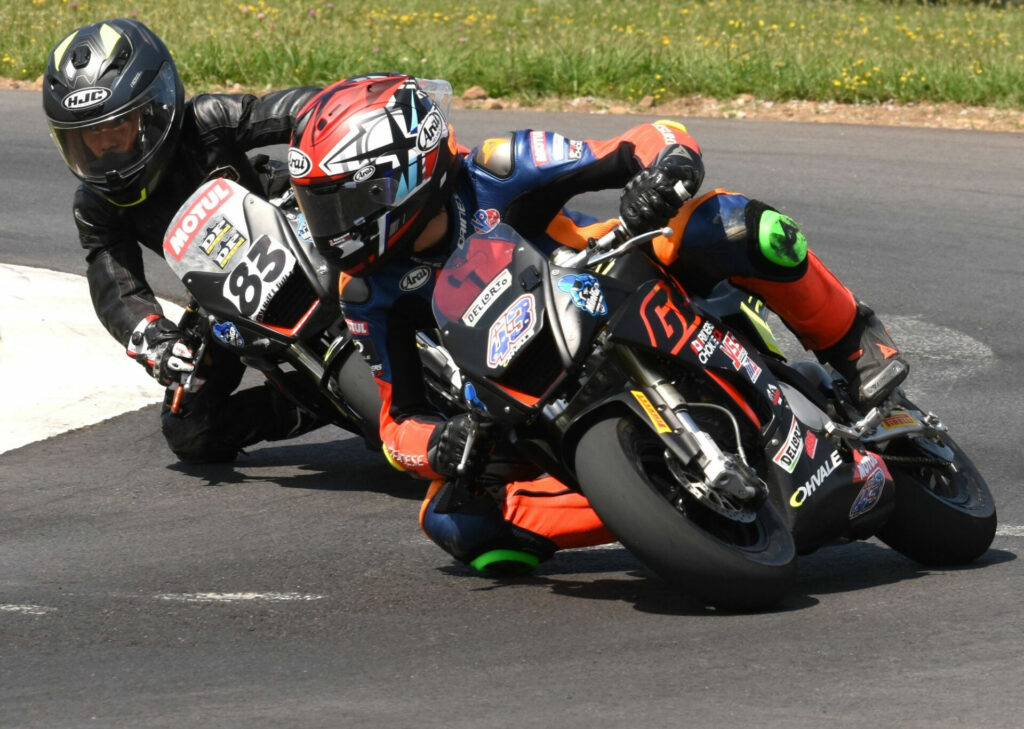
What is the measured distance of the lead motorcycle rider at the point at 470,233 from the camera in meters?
4.46

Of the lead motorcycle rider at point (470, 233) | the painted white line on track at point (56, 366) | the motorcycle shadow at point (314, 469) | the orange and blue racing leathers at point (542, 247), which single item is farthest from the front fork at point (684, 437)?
the painted white line on track at point (56, 366)

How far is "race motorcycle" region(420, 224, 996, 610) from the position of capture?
3.98 m

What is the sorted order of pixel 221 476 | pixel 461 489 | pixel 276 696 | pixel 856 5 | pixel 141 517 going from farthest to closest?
1. pixel 856 5
2. pixel 221 476
3. pixel 141 517
4. pixel 461 489
5. pixel 276 696

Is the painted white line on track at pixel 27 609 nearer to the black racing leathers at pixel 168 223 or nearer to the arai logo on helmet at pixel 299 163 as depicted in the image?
the arai logo on helmet at pixel 299 163

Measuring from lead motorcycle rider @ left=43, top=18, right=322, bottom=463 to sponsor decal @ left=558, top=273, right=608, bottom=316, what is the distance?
254 cm

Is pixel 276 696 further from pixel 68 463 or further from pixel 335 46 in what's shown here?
pixel 335 46

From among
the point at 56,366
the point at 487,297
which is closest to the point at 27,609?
the point at 487,297

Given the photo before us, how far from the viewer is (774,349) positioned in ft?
16.1

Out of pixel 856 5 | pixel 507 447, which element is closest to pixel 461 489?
pixel 507 447

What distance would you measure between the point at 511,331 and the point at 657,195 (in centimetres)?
54

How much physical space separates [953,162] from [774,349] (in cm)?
661

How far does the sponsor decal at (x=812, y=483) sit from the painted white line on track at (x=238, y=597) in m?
1.50

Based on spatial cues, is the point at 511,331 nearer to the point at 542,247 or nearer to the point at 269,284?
the point at 542,247

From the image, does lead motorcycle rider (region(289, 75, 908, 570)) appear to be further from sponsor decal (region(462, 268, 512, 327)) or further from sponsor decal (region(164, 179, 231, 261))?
sponsor decal (region(164, 179, 231, 261))
